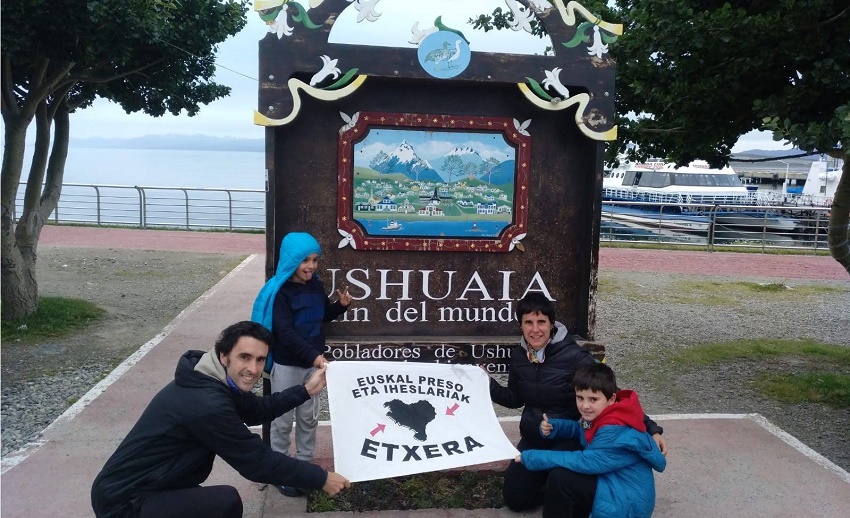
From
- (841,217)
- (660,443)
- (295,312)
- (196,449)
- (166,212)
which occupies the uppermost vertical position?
(841,217)

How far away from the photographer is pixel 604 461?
11.7 feet

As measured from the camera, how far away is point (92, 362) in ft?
23.7

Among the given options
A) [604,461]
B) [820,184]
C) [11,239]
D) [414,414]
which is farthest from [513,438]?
[820,184]

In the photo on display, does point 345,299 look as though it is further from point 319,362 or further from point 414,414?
point 414,414

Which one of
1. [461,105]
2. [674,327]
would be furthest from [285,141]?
[674,327]

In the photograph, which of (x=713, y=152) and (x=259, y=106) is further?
(x=713, y=152)

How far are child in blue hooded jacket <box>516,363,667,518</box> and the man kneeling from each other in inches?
44.7

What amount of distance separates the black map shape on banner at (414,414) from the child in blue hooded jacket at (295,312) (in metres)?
0.45

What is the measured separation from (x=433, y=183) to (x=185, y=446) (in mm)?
2101

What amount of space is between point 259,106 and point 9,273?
558cm

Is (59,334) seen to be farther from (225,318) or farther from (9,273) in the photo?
(225,318)

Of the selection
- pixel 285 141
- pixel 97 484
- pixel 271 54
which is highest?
pixel 271 54

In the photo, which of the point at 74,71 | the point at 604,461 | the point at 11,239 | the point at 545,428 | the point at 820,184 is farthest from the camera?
the point at 820,184

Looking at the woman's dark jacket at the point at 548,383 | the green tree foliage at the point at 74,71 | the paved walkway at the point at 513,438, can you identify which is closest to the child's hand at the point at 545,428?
the woman's dark jacket at the point at 548,383
